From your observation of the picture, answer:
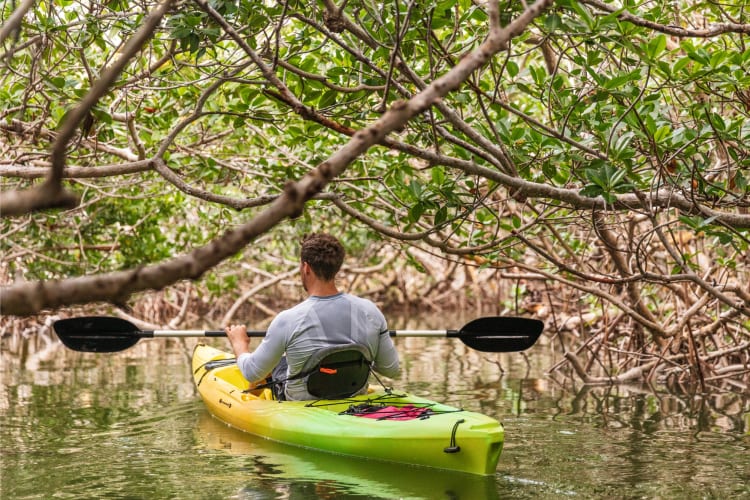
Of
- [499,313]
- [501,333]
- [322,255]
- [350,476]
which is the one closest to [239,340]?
[322,255]

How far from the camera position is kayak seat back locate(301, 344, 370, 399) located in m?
4.83

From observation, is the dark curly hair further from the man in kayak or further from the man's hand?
the man's hand

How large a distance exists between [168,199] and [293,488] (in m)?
5.39

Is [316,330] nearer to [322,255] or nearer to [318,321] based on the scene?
[318,321]

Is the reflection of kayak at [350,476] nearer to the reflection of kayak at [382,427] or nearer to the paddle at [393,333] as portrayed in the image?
the reflection of kayak at [382,427]

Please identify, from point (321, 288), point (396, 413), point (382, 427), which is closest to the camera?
point (382, 427)

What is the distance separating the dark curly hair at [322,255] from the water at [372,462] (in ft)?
3.20

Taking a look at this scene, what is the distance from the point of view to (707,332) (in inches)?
276

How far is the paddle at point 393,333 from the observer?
567 centimetres

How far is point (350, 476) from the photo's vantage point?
4426 millimetres

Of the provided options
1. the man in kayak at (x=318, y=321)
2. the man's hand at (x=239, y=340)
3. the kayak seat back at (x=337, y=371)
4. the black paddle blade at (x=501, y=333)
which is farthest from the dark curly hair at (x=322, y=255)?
the black paddle blade at (x=501, y=333)

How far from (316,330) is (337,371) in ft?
0.96

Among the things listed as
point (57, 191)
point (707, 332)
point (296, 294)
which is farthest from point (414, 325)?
point (57, 191)

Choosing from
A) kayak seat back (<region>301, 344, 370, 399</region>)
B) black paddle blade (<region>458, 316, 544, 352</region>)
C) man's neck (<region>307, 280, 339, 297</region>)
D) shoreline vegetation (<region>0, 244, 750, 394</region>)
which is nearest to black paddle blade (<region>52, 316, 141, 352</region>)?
shoreline vegetation (<region>0, 244, 750, 394</region>)
